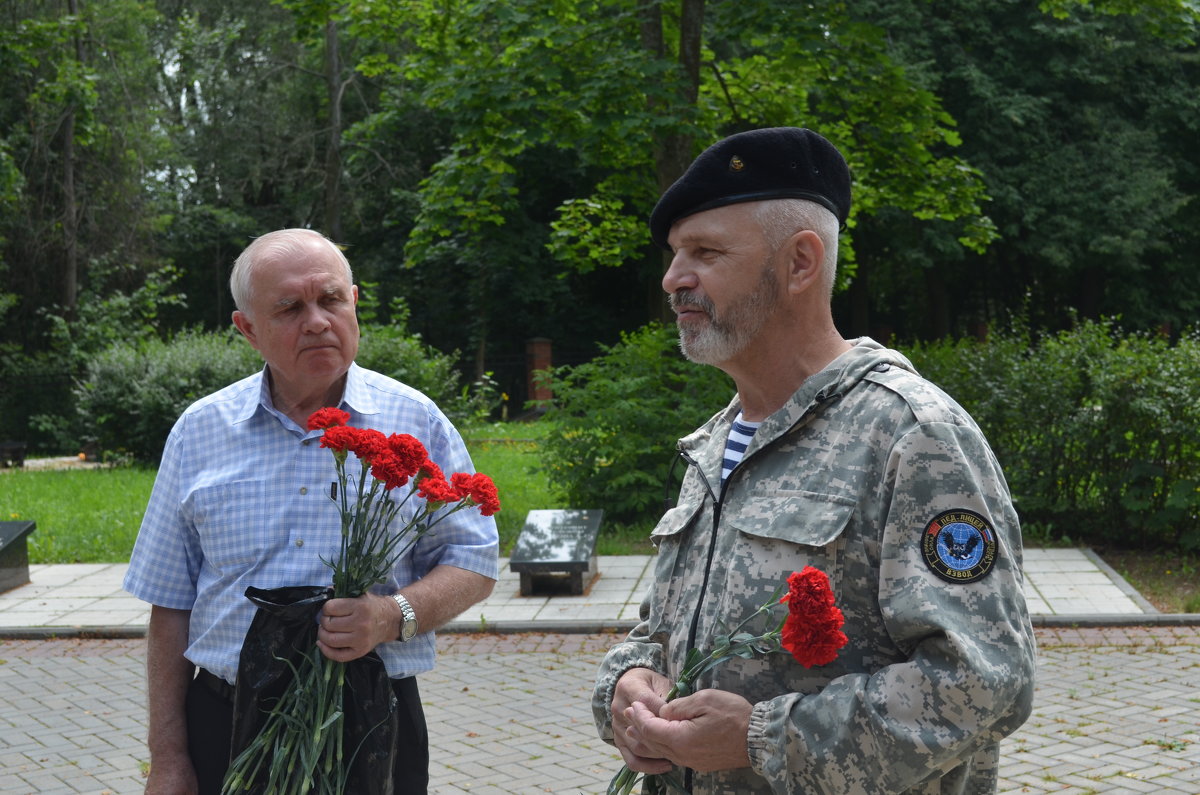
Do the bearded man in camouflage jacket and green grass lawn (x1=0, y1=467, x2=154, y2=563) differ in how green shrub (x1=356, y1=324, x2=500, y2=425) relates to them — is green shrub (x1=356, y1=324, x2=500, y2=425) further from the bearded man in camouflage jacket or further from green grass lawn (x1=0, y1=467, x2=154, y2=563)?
the bearded man in camouflage jacket

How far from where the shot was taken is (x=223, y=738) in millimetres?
2906

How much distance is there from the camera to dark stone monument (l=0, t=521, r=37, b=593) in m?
10.3

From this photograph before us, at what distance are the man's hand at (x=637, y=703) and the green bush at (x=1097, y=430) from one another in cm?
910

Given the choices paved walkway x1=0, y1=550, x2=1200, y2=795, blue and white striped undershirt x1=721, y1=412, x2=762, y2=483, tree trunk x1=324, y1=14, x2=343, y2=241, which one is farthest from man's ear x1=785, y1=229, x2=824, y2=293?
tree trunk x1=324, y1=14, x2=343, y2=241

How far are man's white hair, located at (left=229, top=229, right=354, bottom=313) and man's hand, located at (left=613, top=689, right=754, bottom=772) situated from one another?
141 cm

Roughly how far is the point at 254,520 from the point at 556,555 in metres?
6.85

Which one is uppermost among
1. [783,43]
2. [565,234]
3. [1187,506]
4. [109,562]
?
[783,43]

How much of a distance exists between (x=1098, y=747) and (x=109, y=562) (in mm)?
9070

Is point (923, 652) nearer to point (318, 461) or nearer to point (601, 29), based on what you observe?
point (318, 461)

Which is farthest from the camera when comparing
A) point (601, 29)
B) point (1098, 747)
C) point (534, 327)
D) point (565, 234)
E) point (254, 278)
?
point (534, 327)

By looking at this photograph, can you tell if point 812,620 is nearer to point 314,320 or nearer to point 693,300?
point 693,300

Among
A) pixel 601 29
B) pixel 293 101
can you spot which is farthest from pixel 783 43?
pixel 293 101

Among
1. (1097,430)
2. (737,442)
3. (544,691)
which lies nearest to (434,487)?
(737,442)

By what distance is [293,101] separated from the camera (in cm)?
3728
